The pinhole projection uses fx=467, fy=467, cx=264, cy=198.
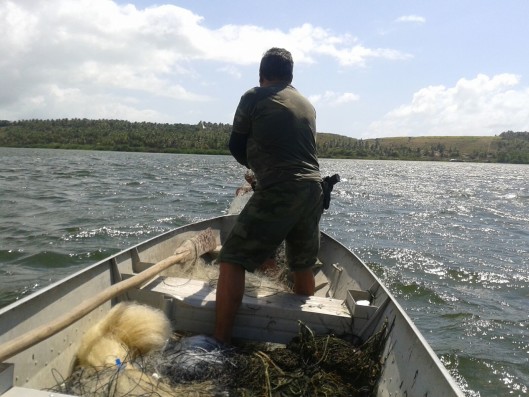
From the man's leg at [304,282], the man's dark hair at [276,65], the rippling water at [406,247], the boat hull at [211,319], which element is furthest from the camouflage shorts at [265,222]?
the rippling water at [406,247]

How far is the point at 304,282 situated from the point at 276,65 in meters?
2.32

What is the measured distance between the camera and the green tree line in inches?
4562

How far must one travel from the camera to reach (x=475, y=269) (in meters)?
12.4

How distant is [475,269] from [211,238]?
7.95m

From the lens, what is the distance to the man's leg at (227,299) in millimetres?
4406

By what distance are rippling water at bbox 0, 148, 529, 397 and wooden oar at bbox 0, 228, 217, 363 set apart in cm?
393

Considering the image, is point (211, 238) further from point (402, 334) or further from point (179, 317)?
point (402, 334)

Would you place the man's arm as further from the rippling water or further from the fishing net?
the rippling water

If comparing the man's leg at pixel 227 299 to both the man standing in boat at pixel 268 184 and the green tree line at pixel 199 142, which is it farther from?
the green tree line at pixel 199 142

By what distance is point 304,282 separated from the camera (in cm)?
512

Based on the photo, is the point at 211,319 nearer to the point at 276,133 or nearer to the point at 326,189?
the point at 326,189

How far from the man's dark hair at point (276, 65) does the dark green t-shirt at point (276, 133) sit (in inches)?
6.7

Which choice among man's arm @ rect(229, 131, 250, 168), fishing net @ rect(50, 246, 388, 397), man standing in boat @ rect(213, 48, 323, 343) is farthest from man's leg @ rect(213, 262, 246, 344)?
man's arm @ rect(229, 131, 250, 168)

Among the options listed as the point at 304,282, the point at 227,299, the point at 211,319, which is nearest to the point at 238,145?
the point at 227,299
